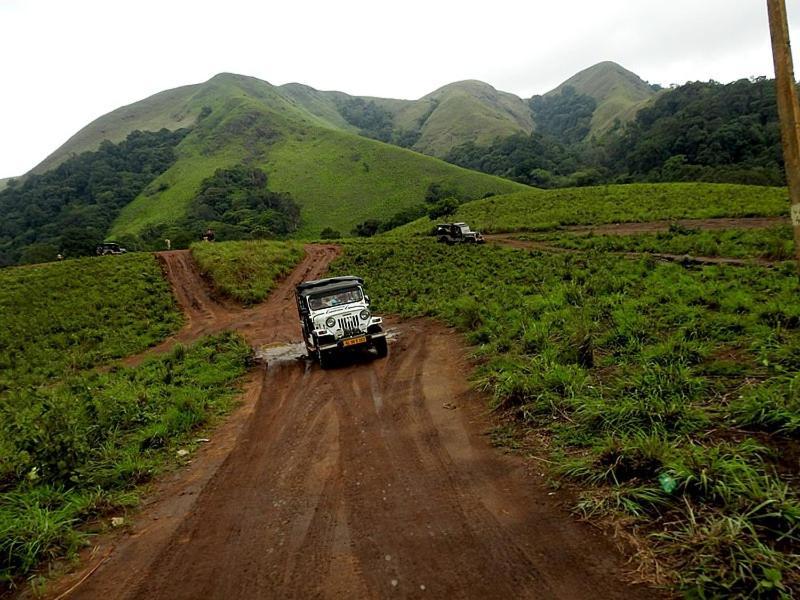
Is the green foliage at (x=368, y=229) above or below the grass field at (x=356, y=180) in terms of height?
below

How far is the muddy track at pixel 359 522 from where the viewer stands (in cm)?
399

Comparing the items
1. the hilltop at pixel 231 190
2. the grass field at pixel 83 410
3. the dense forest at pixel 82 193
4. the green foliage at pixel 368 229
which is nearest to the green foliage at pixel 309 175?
the hilltop at pixel 231 190

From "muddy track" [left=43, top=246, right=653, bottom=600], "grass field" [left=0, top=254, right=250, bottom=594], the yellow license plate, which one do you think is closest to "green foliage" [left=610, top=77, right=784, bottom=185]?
the yellow license plate

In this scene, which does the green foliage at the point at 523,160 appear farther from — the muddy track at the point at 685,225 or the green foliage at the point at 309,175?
the muddy track at the point at 685,225

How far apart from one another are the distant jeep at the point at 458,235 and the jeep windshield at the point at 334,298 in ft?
84.5

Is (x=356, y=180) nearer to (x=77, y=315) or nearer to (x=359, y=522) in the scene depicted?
(x=77, y=315)

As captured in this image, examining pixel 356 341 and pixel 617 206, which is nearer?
pixel 356 341

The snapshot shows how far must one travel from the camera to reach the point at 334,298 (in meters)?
14.3

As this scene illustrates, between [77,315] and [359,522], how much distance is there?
28.1 m

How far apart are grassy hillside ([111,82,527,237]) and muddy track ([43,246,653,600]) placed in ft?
263

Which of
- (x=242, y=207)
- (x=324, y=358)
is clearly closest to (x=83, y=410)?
(x=324, y=358)

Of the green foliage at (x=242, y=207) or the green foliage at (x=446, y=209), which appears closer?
the green foliage at (x=446, y=209)

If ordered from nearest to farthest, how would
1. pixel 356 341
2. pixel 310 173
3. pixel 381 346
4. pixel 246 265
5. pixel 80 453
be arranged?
pixel 80 453, pixel 356 341, pixel 381 346, pixel 246 265, pixel 310 173

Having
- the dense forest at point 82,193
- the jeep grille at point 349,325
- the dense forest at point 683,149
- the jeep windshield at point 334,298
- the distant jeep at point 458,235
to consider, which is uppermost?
the dense forest at point 82,193
